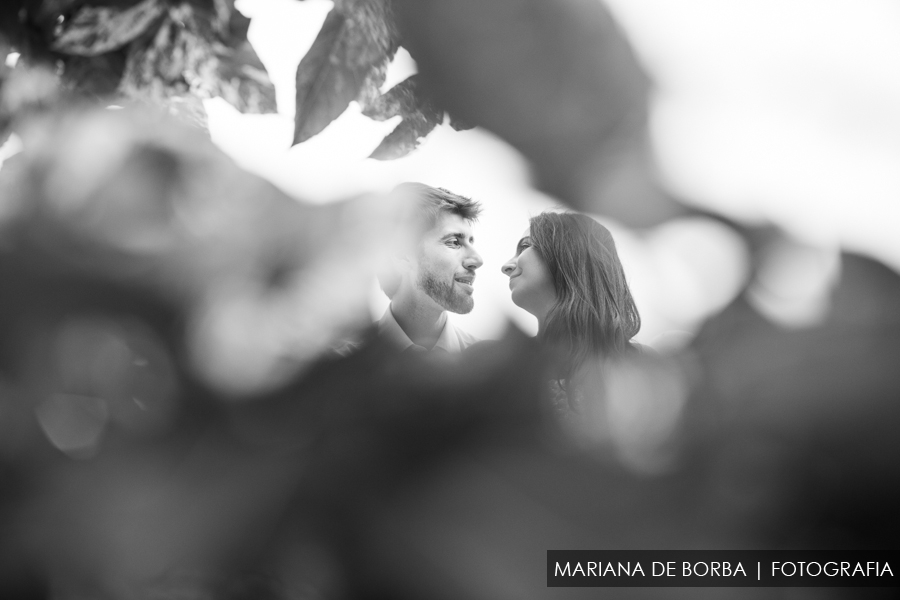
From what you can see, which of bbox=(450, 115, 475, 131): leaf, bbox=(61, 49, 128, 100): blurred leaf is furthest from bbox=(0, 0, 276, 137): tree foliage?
bbox=(450, 115, 475, 131): leaf

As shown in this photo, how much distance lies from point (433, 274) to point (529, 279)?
39 millimetres

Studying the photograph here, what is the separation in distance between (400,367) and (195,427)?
0.08 m

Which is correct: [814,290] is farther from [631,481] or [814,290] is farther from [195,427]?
[195,427]

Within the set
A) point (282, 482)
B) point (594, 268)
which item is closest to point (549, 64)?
point (594, 268)

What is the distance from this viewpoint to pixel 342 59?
0.27 meters

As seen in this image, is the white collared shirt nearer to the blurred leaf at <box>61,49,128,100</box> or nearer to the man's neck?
the man's neck

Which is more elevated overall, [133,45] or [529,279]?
[133,45]

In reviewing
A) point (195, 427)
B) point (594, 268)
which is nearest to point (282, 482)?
point (195, 427)

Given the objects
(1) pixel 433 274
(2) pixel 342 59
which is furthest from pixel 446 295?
(2) pixel 342 59

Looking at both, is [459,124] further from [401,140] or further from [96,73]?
[96,73]

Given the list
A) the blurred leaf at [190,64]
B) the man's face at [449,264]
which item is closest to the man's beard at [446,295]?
the man's face at [449,264]

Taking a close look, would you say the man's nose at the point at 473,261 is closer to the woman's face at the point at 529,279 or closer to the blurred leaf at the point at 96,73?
the woman's face at the point at 529,279

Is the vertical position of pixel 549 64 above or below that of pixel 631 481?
above

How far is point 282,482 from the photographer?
23cm
